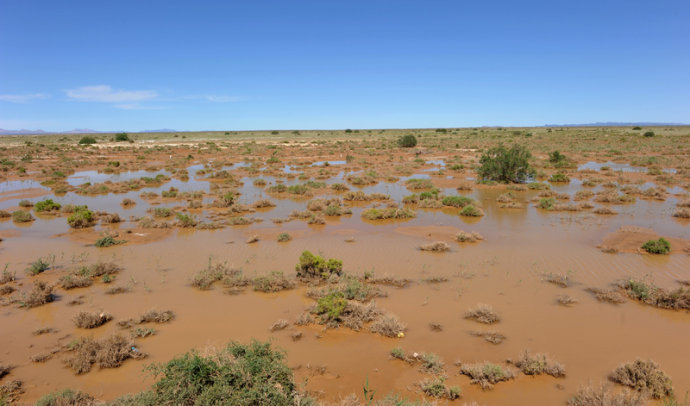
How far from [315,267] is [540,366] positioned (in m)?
5.34

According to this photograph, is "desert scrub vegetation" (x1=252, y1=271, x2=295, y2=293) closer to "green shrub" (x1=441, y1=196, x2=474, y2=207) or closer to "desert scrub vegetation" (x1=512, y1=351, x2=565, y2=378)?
"desert scrub vegetation" (x1=512, y1=351, x2=565, y2=378)

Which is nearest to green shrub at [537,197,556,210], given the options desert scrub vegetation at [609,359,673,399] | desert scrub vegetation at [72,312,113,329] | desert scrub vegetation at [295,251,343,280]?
desert scrub vegetation at [295,251,343,280]

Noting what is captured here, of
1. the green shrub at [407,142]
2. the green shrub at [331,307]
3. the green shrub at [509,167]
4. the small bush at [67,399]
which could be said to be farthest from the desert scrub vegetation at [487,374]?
the green shrub at [407,142]

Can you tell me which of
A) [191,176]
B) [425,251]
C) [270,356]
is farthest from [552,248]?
[191,176]

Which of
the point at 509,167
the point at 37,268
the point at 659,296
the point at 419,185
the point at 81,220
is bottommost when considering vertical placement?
the point at 659,296

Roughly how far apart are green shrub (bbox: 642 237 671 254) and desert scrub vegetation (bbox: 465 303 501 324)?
6.86m

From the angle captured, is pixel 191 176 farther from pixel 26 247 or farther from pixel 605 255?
pixel 605 255

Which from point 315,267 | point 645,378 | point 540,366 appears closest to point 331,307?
point 315,267

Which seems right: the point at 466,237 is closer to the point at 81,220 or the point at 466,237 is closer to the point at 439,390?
the point at 439,390

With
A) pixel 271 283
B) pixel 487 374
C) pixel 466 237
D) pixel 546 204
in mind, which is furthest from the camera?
pixel 546 204

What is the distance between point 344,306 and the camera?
7.31m

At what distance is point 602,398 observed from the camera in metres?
4.66

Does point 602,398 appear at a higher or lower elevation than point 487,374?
higher

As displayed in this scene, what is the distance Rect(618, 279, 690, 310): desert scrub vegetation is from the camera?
751 centimetres
